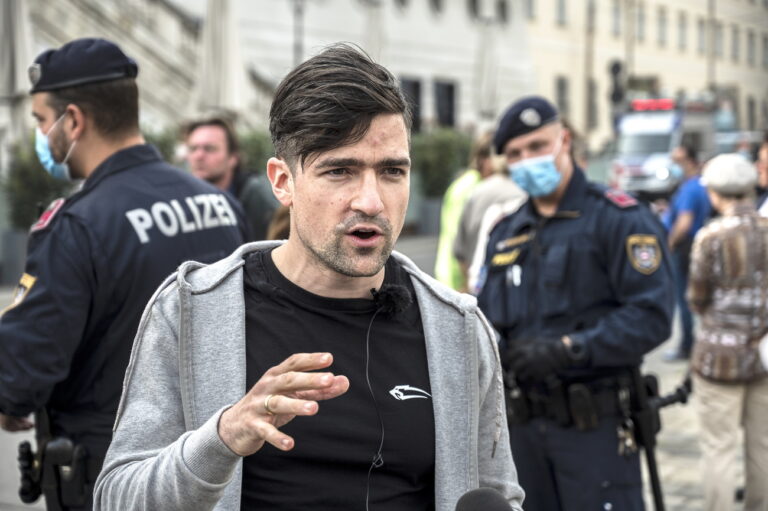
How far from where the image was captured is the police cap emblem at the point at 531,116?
4652mm

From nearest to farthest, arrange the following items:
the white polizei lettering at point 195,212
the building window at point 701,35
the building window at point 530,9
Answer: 1. the white polizei lettering at point 195,212
2. the building window at point 530,9
3. the building window at point 701,35

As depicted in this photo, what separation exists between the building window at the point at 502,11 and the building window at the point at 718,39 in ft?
69.9

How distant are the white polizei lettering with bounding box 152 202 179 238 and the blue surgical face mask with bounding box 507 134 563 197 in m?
1.54

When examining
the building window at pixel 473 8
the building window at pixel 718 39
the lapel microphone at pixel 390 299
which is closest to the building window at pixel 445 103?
the building window at pixel 473 8

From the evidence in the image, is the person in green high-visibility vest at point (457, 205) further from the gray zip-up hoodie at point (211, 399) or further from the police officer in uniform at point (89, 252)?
the gray zip-up hoodie at point (211, 399)

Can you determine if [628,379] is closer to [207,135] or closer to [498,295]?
[498,295]

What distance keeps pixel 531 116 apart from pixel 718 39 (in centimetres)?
5604

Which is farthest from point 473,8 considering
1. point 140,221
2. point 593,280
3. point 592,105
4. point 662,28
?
point 140,221

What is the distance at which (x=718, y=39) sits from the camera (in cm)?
→ 5731

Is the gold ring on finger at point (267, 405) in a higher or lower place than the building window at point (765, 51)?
lower

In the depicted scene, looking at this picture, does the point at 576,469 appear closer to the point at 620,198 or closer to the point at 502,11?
the point at 620,198

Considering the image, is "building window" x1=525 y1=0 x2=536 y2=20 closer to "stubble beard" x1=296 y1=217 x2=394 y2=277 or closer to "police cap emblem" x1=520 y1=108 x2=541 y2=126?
"police cap emblem" x1=520 y1=108 x2=541 y2=126

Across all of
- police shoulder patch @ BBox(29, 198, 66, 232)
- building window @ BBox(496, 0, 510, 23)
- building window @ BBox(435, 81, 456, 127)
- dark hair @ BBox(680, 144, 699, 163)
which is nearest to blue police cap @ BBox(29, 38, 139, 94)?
police shoulder patch @ BBox(29, 198, 66, 232)

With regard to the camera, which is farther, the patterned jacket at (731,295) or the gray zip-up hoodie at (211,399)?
the patterned jacket at (731,295)
